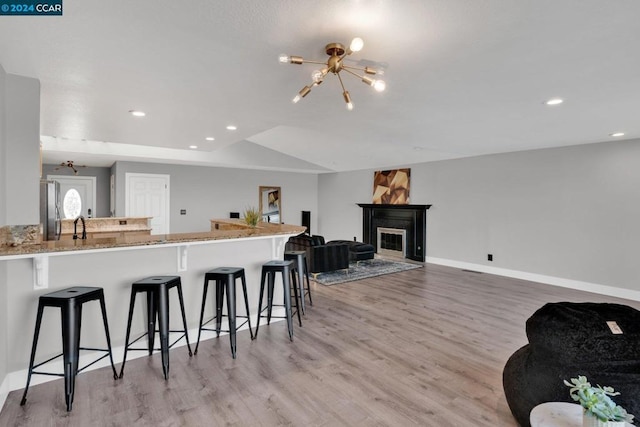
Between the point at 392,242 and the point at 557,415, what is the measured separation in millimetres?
6748

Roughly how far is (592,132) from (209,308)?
17.3 feet

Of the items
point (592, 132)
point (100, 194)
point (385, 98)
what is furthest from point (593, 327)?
point (100, 194)

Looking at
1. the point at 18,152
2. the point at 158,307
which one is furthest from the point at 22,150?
the point at 158,307

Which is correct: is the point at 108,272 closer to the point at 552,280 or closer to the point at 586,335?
the point at 586,335

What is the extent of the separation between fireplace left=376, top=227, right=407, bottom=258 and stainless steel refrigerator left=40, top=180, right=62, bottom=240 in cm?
660

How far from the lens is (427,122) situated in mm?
4043

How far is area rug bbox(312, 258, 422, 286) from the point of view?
18.4ft

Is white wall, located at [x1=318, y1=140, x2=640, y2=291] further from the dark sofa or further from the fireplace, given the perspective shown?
the dark sofa

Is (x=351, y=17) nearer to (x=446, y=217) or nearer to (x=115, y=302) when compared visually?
(x=115, y=302)

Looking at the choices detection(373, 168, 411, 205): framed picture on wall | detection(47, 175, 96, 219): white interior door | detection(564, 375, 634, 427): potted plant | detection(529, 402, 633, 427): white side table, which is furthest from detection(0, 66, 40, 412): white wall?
detection(373, 168, 411, 205): framed picture on wall

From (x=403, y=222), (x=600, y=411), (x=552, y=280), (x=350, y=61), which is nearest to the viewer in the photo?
(x=600, y=411)

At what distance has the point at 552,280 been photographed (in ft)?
17.9

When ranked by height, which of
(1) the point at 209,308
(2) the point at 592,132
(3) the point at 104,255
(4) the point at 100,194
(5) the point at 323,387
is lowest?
(5) the point at 323,387

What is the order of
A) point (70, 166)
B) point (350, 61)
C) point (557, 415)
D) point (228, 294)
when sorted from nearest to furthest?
point (557, 415) < point (350, 61) < point (228, 294) < point (70, 166)
